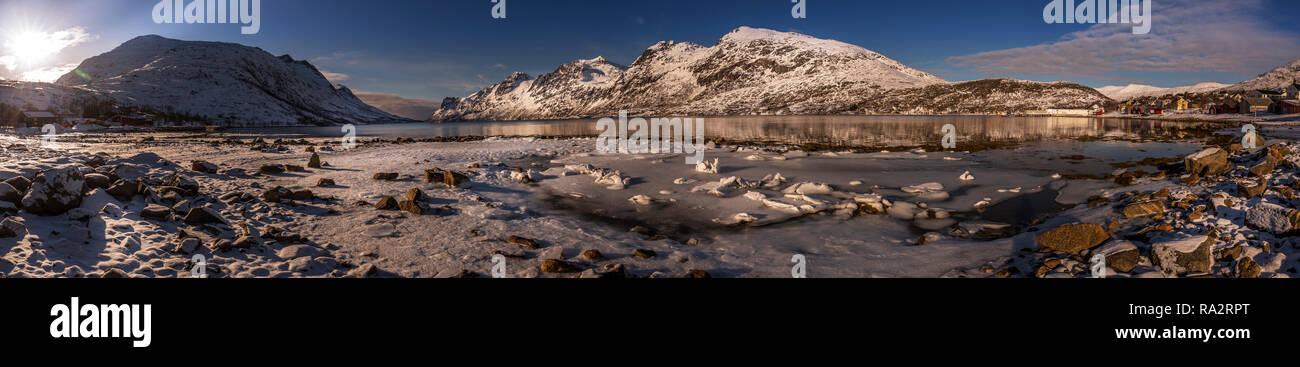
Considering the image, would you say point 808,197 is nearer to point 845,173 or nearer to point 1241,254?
point 845,173

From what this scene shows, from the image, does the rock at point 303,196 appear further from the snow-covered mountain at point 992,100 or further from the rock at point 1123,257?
the snow-covered mountain at point 992,100

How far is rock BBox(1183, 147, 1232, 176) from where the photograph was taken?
1240cm

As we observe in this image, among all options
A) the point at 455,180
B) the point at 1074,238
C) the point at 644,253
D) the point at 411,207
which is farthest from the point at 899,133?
the point at 411,207

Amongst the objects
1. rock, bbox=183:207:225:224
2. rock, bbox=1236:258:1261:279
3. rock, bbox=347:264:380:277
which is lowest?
rock, bbox=347:264:380:277

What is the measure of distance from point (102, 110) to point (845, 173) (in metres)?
204

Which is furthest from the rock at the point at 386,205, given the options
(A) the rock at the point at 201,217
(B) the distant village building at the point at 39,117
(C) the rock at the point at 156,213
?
(B) the distant village building at the point at 39,117

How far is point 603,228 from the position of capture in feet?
34.8

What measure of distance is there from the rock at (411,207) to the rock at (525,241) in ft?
10.3

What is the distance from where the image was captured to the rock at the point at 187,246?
754 centimetres

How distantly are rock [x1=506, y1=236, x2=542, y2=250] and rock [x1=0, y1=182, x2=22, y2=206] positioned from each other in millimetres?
7753

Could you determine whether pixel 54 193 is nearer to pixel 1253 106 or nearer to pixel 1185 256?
pixel 1185 256

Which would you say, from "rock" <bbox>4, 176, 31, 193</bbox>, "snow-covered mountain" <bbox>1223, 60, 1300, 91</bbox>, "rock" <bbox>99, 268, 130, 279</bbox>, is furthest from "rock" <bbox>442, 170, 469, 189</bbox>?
"snow-covered mountain" <bbox>1223, 60, 1300, 91</bbox>

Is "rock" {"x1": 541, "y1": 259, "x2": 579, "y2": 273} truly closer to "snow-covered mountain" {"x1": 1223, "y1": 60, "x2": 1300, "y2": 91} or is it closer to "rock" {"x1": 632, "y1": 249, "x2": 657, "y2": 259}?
"rock" {"x1": 632, "y1": 249, "x2": 657, "y2": 259}

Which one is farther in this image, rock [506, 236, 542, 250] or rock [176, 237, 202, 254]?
rock [506, 236, 542, 250]
